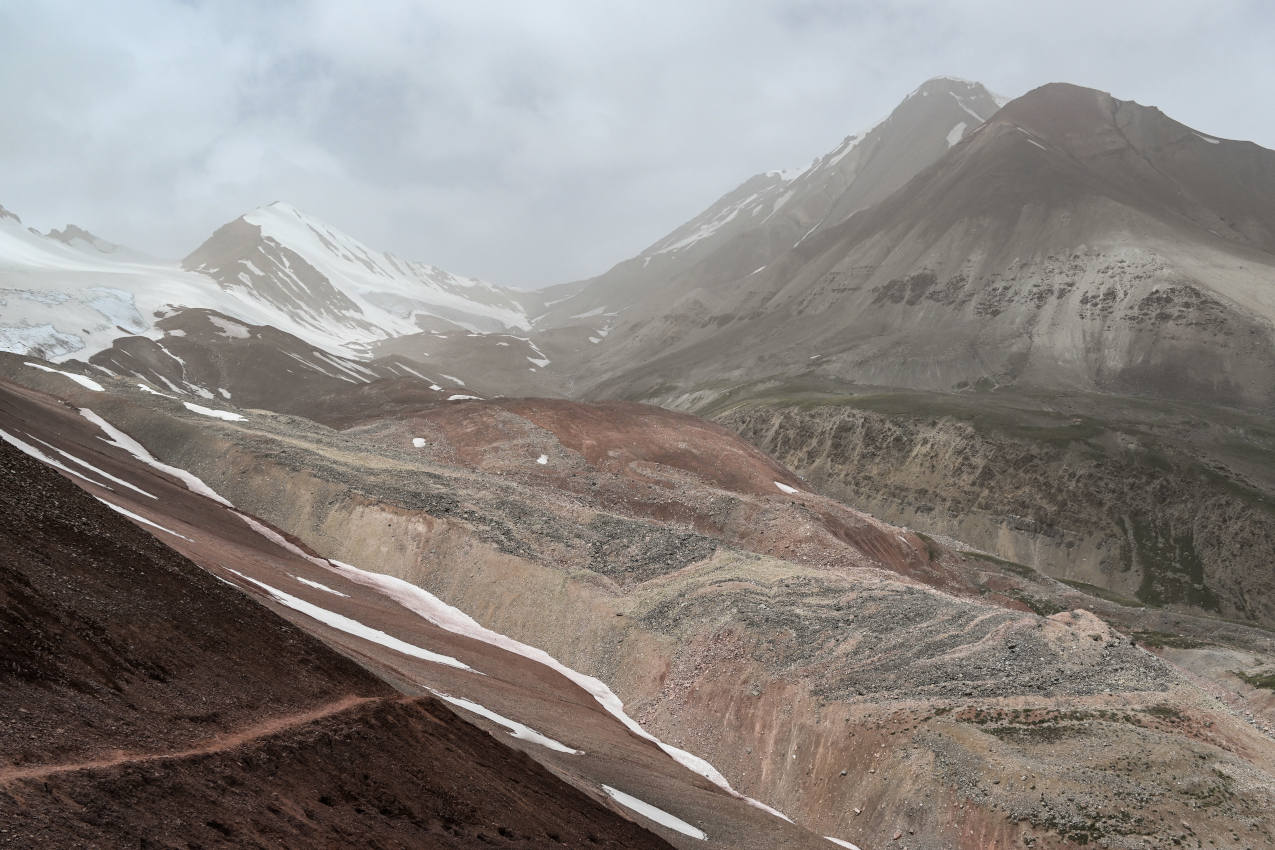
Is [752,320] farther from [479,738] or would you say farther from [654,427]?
[479,738]

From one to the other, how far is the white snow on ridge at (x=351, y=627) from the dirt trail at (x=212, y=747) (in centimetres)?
1040

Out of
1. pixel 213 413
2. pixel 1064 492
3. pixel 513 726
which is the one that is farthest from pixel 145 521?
pixel 1064 492

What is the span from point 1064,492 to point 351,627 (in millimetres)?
83924

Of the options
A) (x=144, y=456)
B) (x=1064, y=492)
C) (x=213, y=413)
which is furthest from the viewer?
(x=1064, y=492)

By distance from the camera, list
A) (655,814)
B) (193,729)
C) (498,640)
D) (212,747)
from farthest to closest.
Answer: (498,640) < (655,814) < (193,729) < (212,747)

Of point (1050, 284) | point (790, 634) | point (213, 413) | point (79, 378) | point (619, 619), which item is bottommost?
point (619, 619)

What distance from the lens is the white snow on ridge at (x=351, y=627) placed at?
25448 millimetres

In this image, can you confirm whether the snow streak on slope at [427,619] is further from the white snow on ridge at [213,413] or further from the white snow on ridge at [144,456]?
the white snow on ridge at [213,413]

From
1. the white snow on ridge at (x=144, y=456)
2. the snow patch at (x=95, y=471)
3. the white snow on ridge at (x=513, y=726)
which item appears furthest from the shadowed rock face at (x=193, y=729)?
the white snow on ridge at (x=144, y=456)

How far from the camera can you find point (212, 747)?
11969 millimetres

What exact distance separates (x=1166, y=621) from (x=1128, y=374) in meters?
80.5

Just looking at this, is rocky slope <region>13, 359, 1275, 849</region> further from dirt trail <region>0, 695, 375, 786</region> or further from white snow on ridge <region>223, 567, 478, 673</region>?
dirt trail <region>0, 695, 375, 786</region>

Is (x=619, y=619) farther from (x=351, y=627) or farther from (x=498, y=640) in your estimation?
(x=351, y=627)

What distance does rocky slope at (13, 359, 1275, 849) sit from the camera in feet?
71.3
